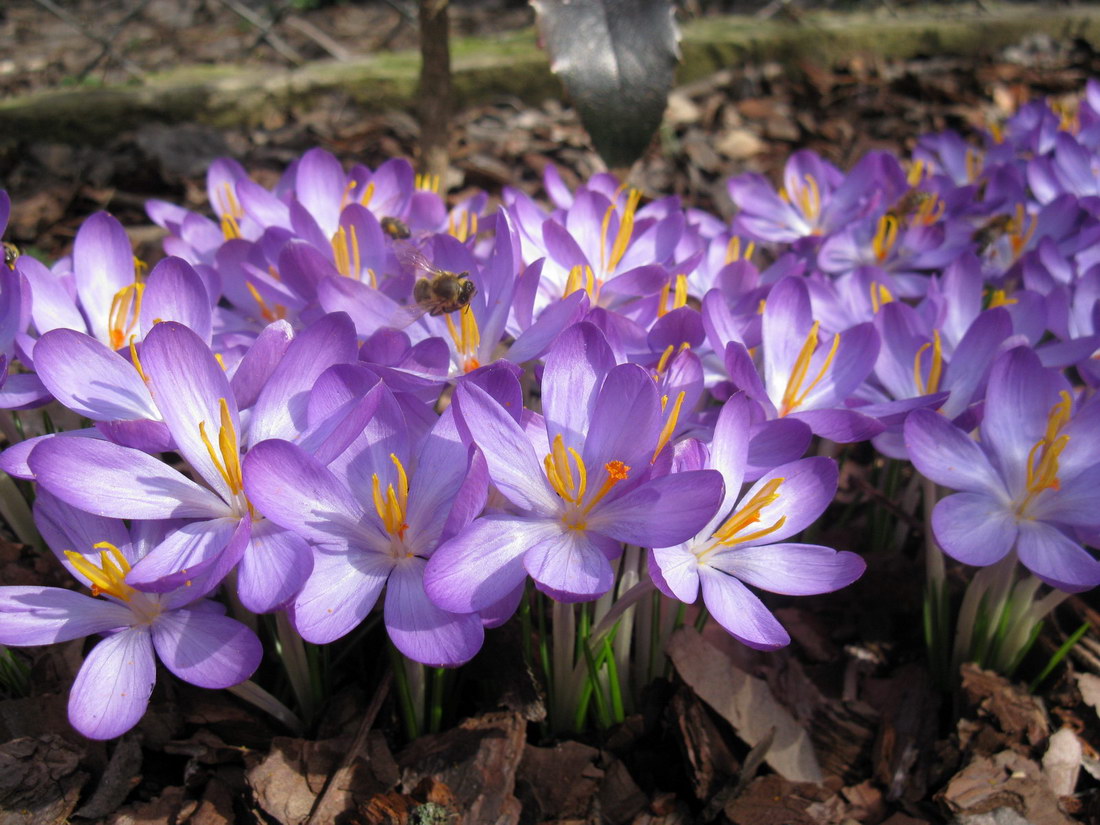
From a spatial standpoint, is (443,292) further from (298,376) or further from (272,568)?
(272,568)

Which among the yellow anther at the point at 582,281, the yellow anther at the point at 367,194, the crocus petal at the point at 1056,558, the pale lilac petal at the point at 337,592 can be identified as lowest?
the crocus petal at the point at 1056,558

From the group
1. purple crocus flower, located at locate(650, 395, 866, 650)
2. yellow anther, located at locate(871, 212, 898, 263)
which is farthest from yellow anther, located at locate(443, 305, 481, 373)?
yellow anther, located at locate(871, 212, 898, 263)

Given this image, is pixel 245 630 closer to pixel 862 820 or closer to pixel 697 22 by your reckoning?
pixel 862 820

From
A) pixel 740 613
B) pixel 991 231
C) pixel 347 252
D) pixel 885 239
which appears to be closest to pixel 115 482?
pixel 347 252

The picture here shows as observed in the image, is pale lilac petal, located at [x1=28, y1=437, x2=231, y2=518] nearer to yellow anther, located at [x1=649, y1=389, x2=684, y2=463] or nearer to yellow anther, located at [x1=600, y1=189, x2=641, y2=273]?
yellow anther, located at [x1=649, y1=389, x2=684, y2=463]

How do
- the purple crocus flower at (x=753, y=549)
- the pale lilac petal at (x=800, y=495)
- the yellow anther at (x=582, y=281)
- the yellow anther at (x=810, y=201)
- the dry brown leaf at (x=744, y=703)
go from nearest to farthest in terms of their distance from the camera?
the purple crocus flower at (x=753, y=549), the pale lilac petal at (x=800, y=495), the dry brown leaf at (x=744, y=703), the yellow anther at (x=582, y=281), the yellow anther at (x=810, y=201)

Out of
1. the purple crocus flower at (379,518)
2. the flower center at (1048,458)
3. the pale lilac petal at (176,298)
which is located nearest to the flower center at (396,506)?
the purple crocus flower at (379,518)

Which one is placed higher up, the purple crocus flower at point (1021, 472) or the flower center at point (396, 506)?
the flower center at point (396, 506)

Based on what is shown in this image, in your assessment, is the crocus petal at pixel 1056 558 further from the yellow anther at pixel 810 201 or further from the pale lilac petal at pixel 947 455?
the yellow anther at pixel 810 201
